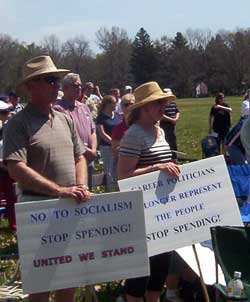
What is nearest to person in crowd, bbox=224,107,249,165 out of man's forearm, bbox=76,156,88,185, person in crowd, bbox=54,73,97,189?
person in crowd, bbox=54,73,97,189

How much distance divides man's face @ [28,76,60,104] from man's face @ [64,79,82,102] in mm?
3140

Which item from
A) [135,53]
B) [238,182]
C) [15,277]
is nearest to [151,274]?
[15,277]

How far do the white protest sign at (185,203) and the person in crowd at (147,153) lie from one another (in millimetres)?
104

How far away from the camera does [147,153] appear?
16.1 feet

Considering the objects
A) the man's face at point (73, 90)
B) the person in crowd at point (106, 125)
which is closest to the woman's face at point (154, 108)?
the man's face at point (73, 90)

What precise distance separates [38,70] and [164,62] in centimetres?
10008

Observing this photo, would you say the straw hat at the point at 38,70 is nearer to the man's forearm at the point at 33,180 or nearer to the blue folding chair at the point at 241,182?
the man's forearm at the point at 33,180

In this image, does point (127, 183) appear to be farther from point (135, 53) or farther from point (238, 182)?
point (135, 53)

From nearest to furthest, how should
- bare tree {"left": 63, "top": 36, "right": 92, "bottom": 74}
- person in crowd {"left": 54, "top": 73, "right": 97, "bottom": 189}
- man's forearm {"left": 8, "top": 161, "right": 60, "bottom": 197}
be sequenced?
man's forearm {"left": 8, "top": 161, "right": 60, "bottom": 197} → person in crowd {"left": 54, "top": 73, "right": 97, "bottom": 189} → bare tree {"left": 63, "top": 36, "right": 92, "bottom": 74}

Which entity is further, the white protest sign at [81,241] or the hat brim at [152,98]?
the hat brim at [152,98]

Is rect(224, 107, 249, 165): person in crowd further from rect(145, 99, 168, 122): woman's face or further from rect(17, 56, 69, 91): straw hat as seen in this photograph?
rect(17, 56, 69, 91): straw hat

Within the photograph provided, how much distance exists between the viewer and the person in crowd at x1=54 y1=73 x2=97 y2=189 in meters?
7.56

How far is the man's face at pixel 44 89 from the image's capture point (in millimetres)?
4363

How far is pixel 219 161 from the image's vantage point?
5102mm
